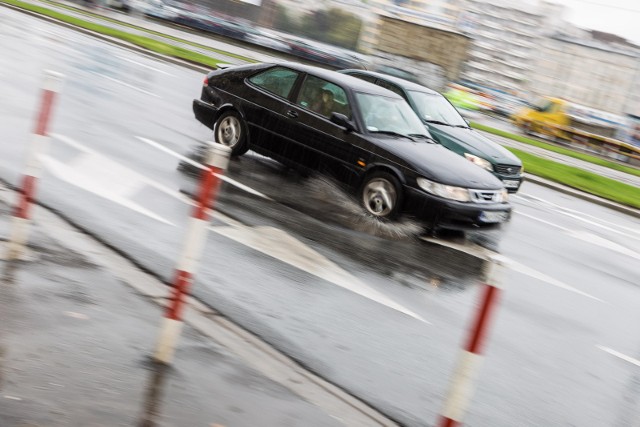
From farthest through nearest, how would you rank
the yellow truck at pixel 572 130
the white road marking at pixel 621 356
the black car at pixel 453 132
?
1. the yellow truck at pixel 572 130
2. the black car at pixel 453 132
3. the white road marking at pixel 621 356

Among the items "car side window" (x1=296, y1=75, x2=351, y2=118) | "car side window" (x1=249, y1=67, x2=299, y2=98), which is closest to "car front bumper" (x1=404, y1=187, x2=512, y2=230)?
"car side window" (x1=296, y1=75, x2=351, y2=118)

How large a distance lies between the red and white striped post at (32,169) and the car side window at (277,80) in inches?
240

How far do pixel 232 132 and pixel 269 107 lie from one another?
0.86 m

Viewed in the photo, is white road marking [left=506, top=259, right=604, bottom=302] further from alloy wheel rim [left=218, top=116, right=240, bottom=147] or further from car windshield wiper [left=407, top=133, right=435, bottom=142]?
alloy wheel rim [left=218, top=116, right=240, bottom=147]

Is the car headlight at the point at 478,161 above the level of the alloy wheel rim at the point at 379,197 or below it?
above

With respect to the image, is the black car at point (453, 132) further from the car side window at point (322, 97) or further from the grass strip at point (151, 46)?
the grass strip at point (151, 46)

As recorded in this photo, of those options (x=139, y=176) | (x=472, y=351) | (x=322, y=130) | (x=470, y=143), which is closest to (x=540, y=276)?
(x=322, y=130)

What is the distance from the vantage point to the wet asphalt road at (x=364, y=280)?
5660mm

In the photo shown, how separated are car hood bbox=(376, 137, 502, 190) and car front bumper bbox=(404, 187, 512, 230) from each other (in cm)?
24

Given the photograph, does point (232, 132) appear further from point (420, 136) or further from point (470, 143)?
point (470, 143)

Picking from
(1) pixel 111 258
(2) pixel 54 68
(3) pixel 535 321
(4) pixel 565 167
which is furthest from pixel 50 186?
(4) pixel 565 167

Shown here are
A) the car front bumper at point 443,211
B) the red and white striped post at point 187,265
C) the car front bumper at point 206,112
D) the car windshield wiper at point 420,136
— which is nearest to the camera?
the red and white striped post at point 187,265

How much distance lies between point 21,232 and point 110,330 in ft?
4.45

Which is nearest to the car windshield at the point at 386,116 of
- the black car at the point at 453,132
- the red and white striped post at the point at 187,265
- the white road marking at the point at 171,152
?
the black car at the point at 453,132
